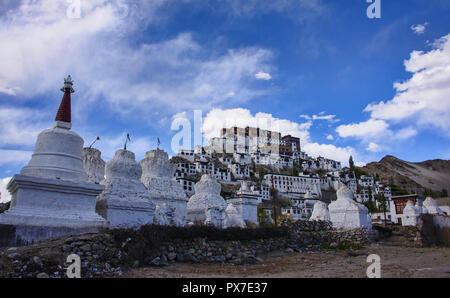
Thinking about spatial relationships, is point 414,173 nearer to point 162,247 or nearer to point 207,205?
point 207,205

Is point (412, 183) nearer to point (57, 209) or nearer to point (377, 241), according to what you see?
point (377, 241)

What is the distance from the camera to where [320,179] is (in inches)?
4075

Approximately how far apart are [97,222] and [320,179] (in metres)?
97.8

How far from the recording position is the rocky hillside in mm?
102562

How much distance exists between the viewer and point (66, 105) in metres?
14.1

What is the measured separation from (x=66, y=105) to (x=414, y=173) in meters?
132

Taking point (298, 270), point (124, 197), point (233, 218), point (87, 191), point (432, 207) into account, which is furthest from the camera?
point (432, 207)

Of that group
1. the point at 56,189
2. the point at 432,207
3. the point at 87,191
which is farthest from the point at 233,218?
the point at 432,207

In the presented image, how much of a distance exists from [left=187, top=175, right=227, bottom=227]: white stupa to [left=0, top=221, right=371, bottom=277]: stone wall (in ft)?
8.47

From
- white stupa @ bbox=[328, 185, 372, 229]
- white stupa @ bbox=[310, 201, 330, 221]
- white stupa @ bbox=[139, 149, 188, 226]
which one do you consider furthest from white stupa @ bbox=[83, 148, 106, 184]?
white stupa @ bbox=[328, 185, 372, 229]

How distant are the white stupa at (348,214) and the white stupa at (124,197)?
13.3 meters

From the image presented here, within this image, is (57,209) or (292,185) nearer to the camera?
(57,209)

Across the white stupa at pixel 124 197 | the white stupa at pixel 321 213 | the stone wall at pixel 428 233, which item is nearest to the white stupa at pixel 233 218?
the white stupa at pixel 321 213

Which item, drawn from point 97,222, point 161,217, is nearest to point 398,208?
point 161,217
